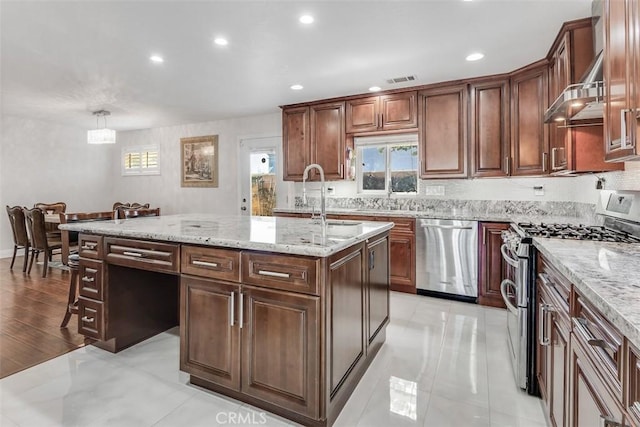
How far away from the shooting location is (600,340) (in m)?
0.94

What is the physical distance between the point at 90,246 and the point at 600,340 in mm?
2912

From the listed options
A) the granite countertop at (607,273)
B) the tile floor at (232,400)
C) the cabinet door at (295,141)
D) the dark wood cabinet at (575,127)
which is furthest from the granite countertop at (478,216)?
the granite countertop at (607,273)

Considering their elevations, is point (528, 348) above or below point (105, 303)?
below

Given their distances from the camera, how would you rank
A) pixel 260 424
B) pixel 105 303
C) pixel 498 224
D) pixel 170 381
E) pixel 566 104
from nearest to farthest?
1. pixel 260 424
2. pixel 566 104
3. pixel 170 381
4. pixel 105 303
5. pixel 498 224

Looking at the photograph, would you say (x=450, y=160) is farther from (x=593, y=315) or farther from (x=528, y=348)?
(x=593, y=315)

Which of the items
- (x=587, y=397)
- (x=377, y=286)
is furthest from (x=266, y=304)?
(x=587, y=397)

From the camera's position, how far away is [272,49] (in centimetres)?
307

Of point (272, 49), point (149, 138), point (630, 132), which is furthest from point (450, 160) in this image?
point (149, 138)

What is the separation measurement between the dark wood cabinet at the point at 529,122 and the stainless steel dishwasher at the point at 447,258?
0.84 meters

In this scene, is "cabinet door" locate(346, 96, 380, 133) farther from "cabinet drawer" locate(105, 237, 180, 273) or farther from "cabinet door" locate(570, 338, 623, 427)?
"cabinet door" locate(570, 338, 623, 427)

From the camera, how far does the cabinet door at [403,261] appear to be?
3.88 meters

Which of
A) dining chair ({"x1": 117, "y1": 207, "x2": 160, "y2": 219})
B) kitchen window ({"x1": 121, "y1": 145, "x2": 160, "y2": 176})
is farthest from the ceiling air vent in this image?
kitchen window ({"x1": 121, "y1": 145, "x2": 160, "y2": 176})

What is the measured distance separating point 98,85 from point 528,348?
5.12 metres

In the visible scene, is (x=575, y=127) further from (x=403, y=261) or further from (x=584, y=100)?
(x=403, y=261)
